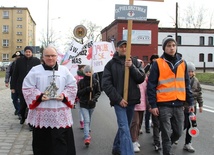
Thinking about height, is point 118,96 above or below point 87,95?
above

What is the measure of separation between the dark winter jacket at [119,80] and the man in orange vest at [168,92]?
315 millimetres

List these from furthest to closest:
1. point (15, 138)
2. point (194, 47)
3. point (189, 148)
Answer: point (194, 47) → point (15, 138) → point (189, 148)

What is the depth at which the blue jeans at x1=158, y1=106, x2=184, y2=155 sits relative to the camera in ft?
17.3

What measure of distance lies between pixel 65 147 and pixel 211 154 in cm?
298

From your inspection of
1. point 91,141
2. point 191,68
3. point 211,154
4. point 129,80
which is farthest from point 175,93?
point 91,141

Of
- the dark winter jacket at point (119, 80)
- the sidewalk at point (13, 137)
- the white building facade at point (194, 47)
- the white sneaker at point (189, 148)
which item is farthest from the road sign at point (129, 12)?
the white building facade at point (194, 47)

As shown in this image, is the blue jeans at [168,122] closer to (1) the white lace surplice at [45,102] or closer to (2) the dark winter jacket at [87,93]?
(1) the white lace surplice at [45,102]

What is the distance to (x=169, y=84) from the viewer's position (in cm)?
527

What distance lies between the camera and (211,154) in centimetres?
634

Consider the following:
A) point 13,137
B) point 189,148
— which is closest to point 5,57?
point 13,137

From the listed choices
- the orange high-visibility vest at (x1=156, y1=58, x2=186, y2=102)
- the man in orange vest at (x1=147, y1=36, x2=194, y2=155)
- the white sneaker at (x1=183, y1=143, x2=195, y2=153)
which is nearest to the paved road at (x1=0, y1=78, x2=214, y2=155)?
the white sneaker at (x1=183, y1=143, x2=195, y2=153)

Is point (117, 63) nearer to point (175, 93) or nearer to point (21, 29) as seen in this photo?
point (175, 93)

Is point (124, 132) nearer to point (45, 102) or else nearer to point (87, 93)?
point (45, 102)

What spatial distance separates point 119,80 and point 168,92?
84 cm
